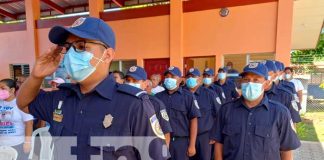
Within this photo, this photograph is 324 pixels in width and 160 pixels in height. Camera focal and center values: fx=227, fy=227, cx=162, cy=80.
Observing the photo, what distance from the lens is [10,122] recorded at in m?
2.98

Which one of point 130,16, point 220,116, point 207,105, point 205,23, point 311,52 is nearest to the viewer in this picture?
point 220,116

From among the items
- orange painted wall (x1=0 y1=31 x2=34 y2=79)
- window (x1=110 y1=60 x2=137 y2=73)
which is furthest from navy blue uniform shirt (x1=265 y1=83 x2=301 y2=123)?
orange painted wall (x1=0 y1=31 x2=34 y2=79)

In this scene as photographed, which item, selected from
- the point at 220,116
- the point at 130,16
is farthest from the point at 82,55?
the point at 130,16

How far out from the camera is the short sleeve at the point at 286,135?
203 cm

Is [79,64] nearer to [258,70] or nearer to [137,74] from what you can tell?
[258,70]

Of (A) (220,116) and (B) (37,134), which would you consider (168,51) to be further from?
(A) (220,116)

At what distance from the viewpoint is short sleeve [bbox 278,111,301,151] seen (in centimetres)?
203

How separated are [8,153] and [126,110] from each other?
2.59m

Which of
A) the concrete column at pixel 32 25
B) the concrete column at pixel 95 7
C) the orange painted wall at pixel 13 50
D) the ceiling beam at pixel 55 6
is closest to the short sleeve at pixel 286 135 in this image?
the concrete column at pixel 95 7

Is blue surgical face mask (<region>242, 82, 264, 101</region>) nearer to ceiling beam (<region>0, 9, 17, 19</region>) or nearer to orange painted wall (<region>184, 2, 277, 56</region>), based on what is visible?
orange painted wall (<region>184, 2, 277, 56</region>)

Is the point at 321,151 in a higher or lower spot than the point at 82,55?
lower

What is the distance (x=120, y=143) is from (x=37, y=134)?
315cm

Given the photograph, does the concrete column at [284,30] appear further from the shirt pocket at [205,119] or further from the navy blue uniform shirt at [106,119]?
the navy blue uniform shirt at [106,119]

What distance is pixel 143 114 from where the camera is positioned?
1188 millimetres
